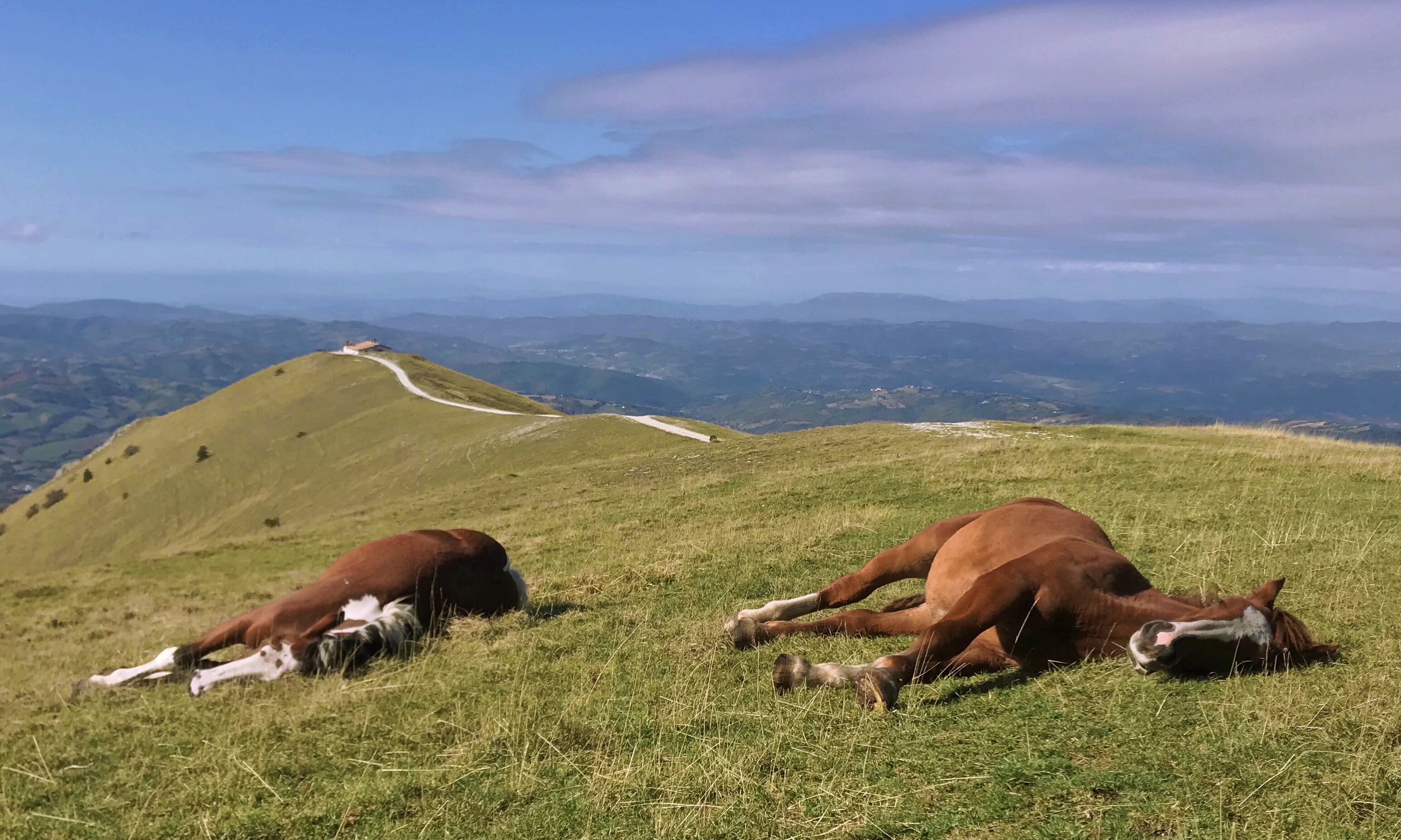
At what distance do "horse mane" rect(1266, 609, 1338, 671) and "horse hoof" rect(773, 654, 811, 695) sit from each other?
2.81 meters

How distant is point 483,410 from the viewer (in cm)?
6506

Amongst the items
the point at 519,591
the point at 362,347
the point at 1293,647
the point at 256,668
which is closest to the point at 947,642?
the point at 1293,647

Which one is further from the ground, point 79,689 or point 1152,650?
point 1152,650

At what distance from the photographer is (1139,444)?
70.5 feet

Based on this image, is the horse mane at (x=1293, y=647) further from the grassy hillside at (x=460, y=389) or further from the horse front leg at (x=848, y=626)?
the grassy hillside at (x=460, y=389)

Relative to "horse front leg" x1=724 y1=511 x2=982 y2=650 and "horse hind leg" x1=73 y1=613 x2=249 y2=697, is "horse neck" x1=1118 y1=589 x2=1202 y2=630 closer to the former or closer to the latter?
"horse front leg" x1=724 y1=511 x2=982 y2=650

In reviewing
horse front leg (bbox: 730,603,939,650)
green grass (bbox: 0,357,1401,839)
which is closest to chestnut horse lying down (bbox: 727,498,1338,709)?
green grass (bbox: 0,357,1401,839)

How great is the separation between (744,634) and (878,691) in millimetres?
1864

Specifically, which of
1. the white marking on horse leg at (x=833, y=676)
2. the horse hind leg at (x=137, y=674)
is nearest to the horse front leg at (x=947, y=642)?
the white marking on horse leg at (x=833, y=676)

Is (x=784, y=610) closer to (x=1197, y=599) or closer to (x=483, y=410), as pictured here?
(x=1197, y=599)

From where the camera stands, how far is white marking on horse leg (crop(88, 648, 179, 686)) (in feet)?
23.7

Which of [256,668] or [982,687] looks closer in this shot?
[982,687]

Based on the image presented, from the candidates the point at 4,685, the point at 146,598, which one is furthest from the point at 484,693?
the point at 146,598

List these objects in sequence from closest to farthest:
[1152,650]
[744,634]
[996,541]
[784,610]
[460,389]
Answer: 1. [1152,650]
2. [996,541]
3. [744,634]
4. [784,610]
5. [460,389]
